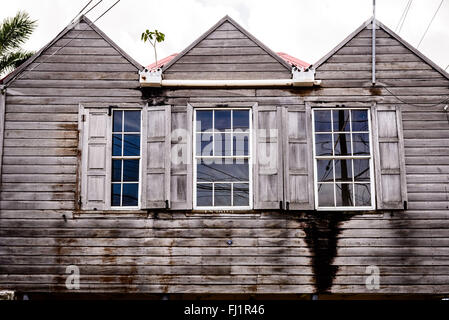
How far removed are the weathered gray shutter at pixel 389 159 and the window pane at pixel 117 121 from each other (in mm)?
4980

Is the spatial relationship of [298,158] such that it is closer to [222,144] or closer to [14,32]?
[222,144]

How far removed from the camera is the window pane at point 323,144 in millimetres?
10406

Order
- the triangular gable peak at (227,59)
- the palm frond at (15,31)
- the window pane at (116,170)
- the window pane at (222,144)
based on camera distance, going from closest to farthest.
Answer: the window pane at (116,170), the window pane at (222,144), the triangular gable peak at (227,59), the palm frond at (15,31)

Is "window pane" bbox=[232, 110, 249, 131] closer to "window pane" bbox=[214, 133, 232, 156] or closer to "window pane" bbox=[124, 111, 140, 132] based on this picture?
"window pane" bbox=[214, 133, 232, 156]

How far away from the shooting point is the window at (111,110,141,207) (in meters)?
10.3

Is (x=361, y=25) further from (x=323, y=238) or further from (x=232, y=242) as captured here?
(x=232, y=242)

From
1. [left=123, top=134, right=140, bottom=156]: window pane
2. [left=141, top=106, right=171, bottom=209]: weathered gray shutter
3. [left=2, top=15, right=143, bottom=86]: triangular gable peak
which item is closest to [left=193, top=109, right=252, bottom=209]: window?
[left=141, top=106, right=171, bottom=209]: weathered gray shutter

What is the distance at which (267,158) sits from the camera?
1027cm

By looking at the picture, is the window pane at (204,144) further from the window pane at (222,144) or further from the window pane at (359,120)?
the window pane at (359,120)

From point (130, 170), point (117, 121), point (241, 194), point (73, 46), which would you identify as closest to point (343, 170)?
point (241, 194)

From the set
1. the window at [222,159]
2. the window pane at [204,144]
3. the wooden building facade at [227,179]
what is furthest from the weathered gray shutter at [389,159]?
the window pane at [204,144]

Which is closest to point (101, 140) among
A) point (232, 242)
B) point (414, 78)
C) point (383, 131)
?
point (232, 242)

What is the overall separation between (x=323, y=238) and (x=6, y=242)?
598 cm
